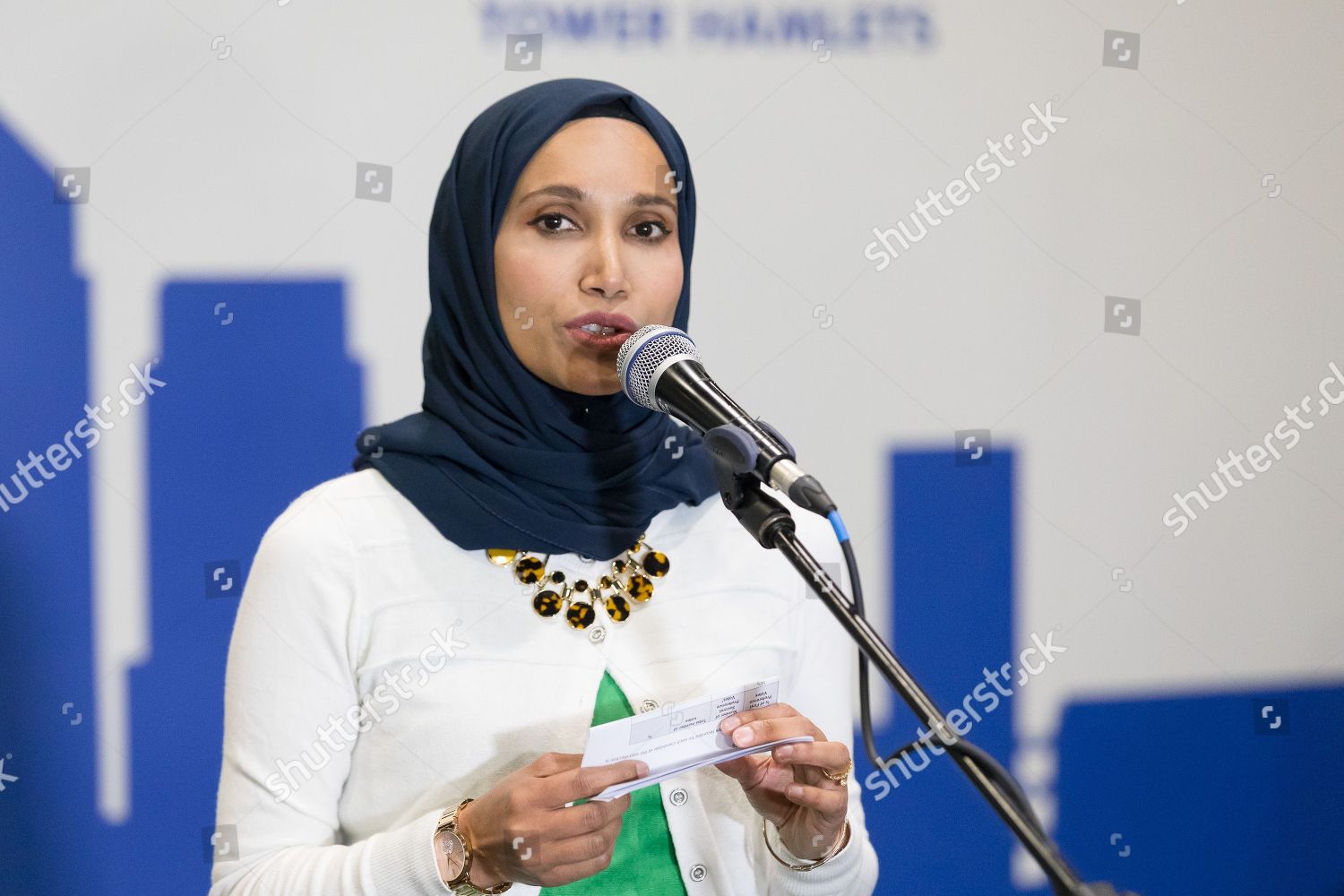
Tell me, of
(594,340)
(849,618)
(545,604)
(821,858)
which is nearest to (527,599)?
(545,604)

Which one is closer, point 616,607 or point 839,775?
point 839,775

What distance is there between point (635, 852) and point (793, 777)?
7.7 inches

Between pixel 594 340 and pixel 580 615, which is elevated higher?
pixel 594 340

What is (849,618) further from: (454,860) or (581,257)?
(581,257)

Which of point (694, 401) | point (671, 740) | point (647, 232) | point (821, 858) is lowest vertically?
point (821, 858)

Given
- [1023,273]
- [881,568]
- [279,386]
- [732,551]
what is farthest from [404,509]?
[1023,273]

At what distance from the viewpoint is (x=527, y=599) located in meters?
1.30

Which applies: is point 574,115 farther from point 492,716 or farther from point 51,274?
point 51,274

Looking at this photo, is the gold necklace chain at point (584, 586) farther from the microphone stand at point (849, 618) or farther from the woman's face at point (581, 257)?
the microphone stand at point (849, 618)

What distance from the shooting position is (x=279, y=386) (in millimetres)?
1895

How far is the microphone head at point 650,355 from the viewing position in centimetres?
104

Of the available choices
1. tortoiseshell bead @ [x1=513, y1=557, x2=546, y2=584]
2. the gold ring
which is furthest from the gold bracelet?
tortoiseshell bead @ [x1=513, y1=557, x2=546, y2=584]

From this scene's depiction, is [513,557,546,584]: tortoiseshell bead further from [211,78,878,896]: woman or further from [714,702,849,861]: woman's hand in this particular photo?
[714,702,849,861]: woman's hand

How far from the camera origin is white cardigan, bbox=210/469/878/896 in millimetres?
1177
